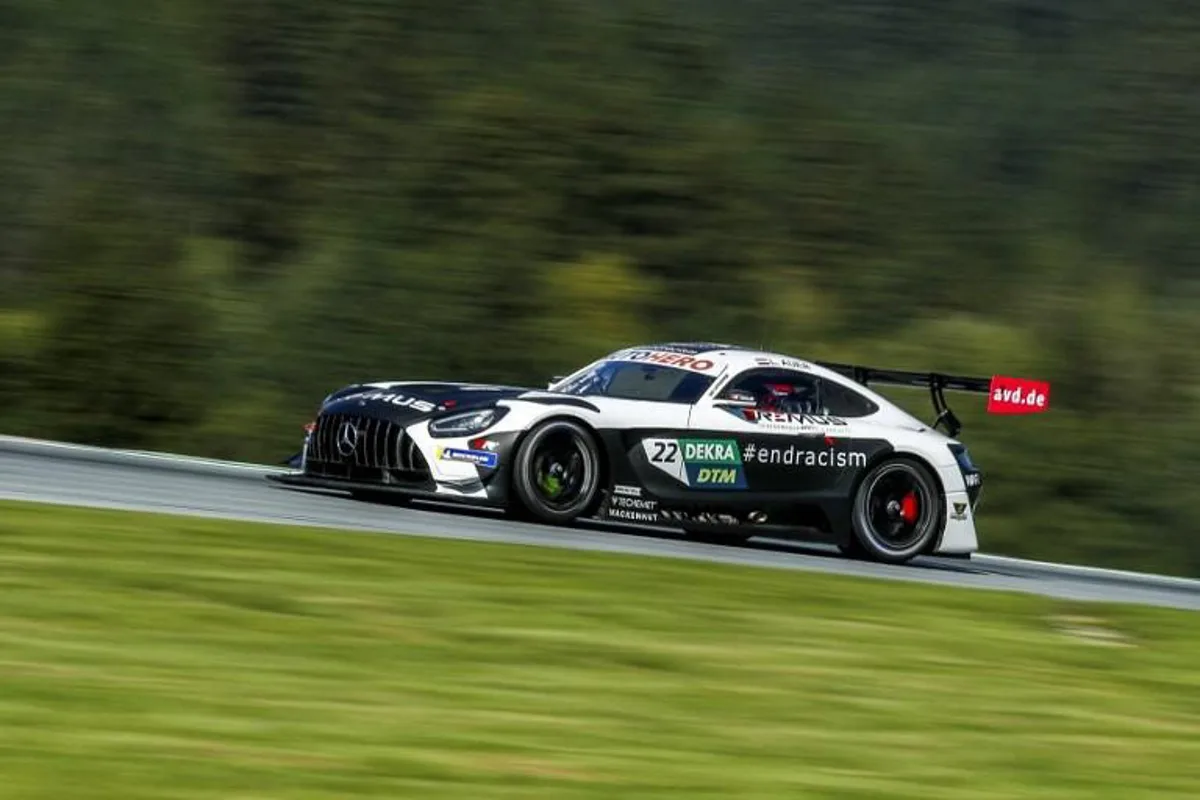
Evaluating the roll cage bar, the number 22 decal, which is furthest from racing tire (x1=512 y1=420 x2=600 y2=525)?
the roll cage bar

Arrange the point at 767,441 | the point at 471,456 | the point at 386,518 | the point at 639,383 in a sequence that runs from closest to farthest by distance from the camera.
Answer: the point at 386,518, the point at 471,456, the point at 767,441, the point at 639,383

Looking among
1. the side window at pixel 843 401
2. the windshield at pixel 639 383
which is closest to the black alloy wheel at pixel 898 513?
the side window at pixel 843 401

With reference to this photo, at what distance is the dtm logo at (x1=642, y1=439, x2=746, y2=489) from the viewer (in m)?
13.2

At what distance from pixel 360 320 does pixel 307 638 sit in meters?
24.9

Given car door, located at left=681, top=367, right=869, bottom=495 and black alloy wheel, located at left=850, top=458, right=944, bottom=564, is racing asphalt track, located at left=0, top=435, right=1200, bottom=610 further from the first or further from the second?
car door, located at left=681, top=367, right=869, bottom=495

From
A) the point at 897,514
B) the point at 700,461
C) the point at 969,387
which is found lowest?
the point at 897,514

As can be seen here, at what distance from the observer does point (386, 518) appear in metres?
12.3

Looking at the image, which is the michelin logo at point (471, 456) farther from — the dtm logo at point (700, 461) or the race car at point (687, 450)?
the dtm logo at point (700, 461)

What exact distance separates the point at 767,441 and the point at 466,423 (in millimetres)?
2212

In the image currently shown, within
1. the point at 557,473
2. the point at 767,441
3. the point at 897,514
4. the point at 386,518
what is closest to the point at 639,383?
the point at 767,441

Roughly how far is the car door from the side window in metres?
0.05

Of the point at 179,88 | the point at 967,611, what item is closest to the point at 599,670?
the point at 967,611

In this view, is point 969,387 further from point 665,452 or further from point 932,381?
point 665,452

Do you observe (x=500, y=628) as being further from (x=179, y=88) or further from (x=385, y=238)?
(x=179, y=88)
